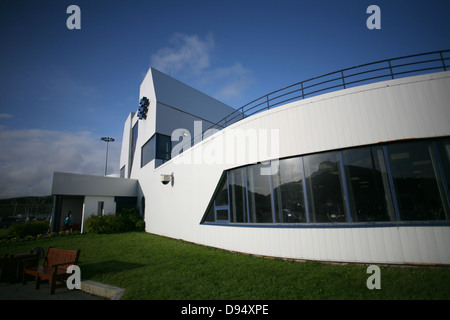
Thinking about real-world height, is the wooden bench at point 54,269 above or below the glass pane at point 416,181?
below

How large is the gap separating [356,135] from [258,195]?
11.8ft

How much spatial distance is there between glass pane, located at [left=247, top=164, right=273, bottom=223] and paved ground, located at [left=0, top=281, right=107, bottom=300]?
495 cm

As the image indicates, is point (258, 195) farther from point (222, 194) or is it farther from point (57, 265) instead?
point (57, 265)

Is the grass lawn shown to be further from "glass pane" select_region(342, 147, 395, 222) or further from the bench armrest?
"glass pane" select_region(342, 147, 395, 222)

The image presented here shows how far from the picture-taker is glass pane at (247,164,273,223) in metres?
7.13

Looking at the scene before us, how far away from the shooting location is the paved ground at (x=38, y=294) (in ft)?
14.8

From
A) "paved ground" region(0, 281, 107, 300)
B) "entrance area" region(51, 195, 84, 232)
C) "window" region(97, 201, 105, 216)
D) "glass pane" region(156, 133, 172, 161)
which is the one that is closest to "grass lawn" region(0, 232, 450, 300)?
"paved ground" region(0, 281, 107, 300)

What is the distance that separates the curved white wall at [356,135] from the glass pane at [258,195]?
0.39 m

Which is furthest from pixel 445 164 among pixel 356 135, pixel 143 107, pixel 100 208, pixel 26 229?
pixel 26 229

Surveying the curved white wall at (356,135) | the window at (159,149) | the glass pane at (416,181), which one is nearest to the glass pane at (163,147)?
the window at (159,149)

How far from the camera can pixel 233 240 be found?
7914mm

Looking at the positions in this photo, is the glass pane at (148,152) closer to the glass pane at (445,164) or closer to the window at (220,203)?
the window at (220,203)
